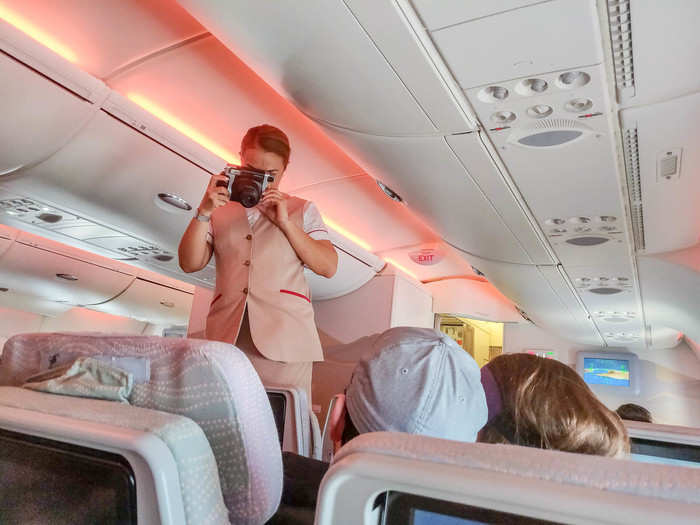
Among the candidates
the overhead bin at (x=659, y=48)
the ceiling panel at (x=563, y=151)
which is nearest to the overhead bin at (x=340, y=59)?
the ceiling panel at (x=563, y=151)

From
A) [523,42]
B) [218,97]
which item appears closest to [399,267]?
[218,97]

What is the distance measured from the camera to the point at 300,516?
1.06 m

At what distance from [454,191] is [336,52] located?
5.17ft

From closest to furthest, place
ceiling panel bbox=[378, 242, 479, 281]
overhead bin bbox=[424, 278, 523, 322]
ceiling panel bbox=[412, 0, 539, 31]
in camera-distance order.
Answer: ceiling panel bbox=[412, 0, 539, 31] < ceiling panel bbox=[378, 242, 479, 281] < overhead bin bbox=[424, 278, 523, 322]

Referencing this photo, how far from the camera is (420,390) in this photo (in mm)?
1005

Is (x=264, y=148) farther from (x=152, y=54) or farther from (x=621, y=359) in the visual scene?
(x=621, y=359)

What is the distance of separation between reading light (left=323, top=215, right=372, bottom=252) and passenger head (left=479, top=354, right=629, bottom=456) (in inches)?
167

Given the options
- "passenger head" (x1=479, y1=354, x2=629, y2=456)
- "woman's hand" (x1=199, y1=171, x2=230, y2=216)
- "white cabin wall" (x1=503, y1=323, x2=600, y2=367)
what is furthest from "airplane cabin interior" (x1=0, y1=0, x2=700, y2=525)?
"white cabin wall" (x1=503, y1=323, x2=600, y2=367)

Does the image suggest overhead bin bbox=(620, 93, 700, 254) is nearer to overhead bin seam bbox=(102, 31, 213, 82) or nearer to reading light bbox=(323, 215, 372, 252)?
overhead bin seam bbox=(102, 31, 213, 82)

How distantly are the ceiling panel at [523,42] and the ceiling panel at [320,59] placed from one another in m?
0.28

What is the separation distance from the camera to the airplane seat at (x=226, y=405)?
833mm

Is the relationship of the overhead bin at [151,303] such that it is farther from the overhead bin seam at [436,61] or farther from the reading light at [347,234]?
the overhead bin seam at [436,61]

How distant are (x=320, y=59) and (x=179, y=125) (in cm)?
193

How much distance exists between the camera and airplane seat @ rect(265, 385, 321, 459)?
69.2 inches
